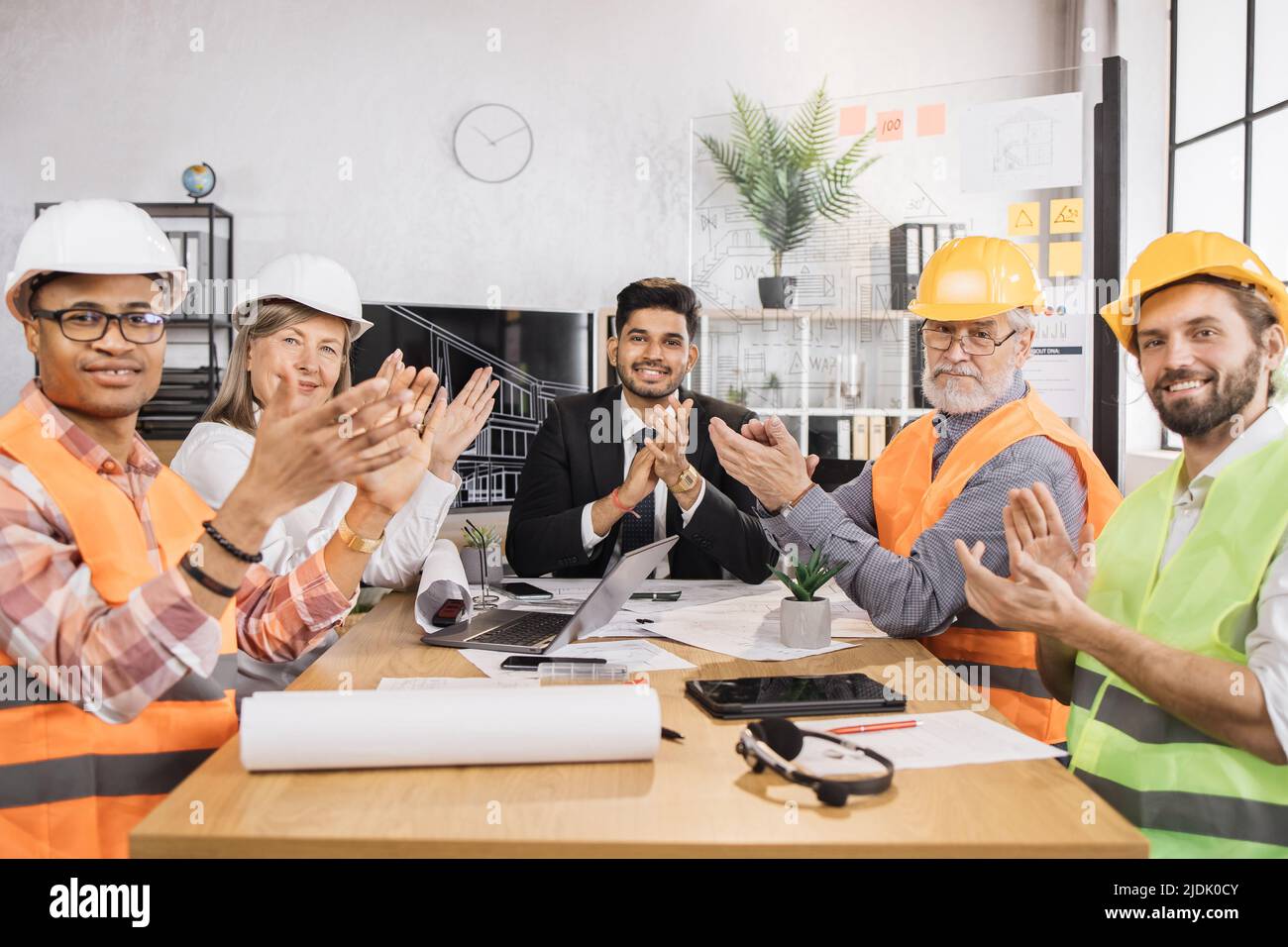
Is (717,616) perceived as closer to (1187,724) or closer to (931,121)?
(1187,724)

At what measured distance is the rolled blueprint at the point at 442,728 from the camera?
3.74 ft

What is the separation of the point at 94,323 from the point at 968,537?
157 centimetres

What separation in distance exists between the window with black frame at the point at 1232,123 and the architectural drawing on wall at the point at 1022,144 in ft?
4.46

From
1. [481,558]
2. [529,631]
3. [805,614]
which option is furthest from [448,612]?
[805,614]

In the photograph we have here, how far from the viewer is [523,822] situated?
1.03 meters

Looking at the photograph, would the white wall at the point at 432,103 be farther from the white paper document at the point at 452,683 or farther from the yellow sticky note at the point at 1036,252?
the white paper document at the point at 452,683

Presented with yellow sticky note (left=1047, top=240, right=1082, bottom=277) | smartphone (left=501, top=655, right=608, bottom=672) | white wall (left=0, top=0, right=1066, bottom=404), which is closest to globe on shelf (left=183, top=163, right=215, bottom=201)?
white wall (left=0, top=0, right=1066, bottom=404)

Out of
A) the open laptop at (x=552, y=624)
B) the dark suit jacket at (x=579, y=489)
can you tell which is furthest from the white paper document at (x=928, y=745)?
the dark suit jacket at (x=579, y=489)

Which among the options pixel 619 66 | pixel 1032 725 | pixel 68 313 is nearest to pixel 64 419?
pixel 68 313

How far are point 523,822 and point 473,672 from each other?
0.58m

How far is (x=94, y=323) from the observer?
136 cm

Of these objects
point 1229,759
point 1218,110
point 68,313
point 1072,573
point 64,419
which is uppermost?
point 1218,110
